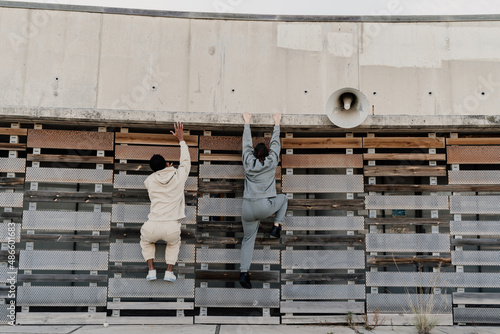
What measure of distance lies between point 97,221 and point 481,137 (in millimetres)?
6233

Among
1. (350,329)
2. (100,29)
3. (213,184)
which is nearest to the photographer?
(350,329)

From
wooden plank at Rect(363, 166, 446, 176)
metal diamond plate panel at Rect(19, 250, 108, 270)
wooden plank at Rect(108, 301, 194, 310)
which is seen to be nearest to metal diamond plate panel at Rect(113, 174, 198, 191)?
metal diamond plate panel at Rect(19, 250, 108, 270)

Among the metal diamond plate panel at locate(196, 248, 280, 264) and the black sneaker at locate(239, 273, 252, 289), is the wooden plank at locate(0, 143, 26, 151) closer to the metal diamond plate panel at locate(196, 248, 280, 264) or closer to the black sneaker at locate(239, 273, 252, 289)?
the metal diamond plate panel at locate(196, 248, 280, 264)

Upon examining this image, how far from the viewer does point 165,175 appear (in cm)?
530

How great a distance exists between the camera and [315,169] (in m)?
5.90

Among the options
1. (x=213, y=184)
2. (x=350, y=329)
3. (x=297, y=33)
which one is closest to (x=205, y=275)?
(x=213, y=184)

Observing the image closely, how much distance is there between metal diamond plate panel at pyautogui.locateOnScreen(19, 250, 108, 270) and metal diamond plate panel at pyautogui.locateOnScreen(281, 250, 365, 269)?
112 inches

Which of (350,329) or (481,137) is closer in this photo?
(350,329)

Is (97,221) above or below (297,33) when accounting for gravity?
below

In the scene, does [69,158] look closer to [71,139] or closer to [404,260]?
[71,139]

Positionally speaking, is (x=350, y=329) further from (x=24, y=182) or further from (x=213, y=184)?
(x=24, y=182)

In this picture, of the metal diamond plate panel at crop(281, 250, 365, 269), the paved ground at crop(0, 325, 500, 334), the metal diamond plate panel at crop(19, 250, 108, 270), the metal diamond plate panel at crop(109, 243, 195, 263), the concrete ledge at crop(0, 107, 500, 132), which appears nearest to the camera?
the paved ground at crop(0, 325, 500, 334)

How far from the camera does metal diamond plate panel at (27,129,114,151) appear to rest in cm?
555

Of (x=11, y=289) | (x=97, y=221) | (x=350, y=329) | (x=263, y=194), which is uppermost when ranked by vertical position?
(x=263, y=194)
